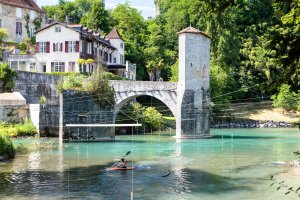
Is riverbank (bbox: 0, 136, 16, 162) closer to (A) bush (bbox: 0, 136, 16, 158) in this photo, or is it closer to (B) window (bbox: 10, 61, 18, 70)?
(A) bush (bbox: 0, 136, 16, 158)

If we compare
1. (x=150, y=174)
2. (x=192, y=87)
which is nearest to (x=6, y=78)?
(x=192, y=87)

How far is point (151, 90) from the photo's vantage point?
38.7m

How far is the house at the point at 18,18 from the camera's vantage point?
4888cm

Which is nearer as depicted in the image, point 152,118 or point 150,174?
point 150,174

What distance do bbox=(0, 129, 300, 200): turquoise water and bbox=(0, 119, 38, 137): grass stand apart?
4608 millimetres

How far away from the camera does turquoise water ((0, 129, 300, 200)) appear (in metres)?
14.3

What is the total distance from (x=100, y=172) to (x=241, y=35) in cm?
4477

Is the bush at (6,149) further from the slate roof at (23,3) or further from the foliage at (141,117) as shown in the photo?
the slate roof at (23,3)

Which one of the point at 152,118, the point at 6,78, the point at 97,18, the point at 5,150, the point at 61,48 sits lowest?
the point at 5,150

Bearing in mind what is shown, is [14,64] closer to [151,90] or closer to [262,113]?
[151,90]

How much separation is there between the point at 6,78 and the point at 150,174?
58.8 ft

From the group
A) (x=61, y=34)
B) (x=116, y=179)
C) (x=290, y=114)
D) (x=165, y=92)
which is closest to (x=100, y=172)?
(x=116, y=179)

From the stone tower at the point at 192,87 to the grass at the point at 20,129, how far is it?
1135 cm

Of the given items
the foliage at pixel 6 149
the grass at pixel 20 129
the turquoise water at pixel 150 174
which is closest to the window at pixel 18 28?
the grass at pixel 20 129
